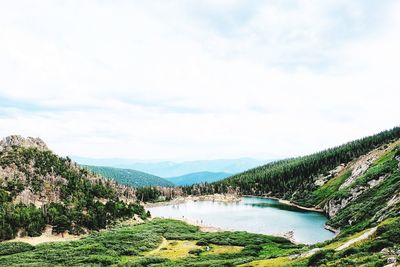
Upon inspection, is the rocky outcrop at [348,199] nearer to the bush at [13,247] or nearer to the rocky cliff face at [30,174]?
the bush at [13,247]

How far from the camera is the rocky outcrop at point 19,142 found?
170625 mm

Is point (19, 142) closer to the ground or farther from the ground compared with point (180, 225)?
farther from the ground

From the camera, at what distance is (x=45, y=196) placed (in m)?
139

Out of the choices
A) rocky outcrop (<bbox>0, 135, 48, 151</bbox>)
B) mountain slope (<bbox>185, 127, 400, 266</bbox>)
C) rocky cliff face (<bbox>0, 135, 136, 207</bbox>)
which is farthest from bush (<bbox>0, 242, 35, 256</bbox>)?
rocky outcrop (<bbox>0, 135, 48, 151</bbox>)

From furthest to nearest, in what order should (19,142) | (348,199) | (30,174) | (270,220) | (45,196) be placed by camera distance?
(19,142), (270,220), (30,174), (348,199), (45,196)

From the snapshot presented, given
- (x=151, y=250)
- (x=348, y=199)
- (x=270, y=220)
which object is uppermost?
(x=348, y=199)

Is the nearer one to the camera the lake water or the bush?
the bush

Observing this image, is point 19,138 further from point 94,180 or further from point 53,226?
point 53,226

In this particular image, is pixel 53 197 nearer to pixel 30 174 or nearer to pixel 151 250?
pixel 30 174

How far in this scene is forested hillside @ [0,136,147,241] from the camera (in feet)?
364

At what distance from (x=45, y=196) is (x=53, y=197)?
325 centimetres

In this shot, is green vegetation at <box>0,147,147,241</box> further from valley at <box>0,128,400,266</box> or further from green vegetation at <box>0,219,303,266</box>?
green vegetation at <box>0,219,303,266</box>

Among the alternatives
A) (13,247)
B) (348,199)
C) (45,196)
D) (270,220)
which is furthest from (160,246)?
(348,199)

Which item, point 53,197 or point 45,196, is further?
point 45,196
